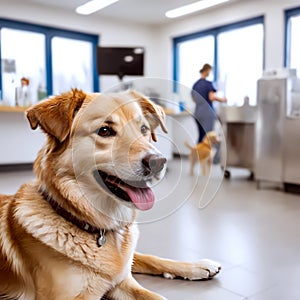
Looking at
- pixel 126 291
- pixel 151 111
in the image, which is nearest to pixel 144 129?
pixel 151 111

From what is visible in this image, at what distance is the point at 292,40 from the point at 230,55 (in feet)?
4.03

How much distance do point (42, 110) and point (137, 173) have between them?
35cm

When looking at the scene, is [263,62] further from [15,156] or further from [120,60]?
[15,156]

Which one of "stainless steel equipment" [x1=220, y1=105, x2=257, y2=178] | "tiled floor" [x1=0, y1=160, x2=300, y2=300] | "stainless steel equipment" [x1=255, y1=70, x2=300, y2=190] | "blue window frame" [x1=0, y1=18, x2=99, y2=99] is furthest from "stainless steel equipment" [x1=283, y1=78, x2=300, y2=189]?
"blue window frame" [x1=0, y1=18, x2=99, y2=99]

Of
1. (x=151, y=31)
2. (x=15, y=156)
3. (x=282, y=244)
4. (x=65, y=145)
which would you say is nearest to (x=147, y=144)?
(x=65, y=145)

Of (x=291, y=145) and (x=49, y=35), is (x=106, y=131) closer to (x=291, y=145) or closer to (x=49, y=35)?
(x=291, y=145)

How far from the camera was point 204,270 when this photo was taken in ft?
4.92

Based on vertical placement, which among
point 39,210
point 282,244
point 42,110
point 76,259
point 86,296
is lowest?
point 282,244

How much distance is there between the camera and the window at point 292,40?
5242 millimetres

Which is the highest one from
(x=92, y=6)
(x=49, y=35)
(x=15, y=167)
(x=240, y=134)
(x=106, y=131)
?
(x=92, y=6)

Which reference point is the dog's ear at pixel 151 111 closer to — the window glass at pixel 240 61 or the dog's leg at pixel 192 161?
the dog's leg at pixel 192 161

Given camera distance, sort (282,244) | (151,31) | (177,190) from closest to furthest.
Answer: (177,190)
(282,244)
(151,31)

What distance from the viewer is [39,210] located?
43.7 inches

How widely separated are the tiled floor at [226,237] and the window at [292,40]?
2.77 m
